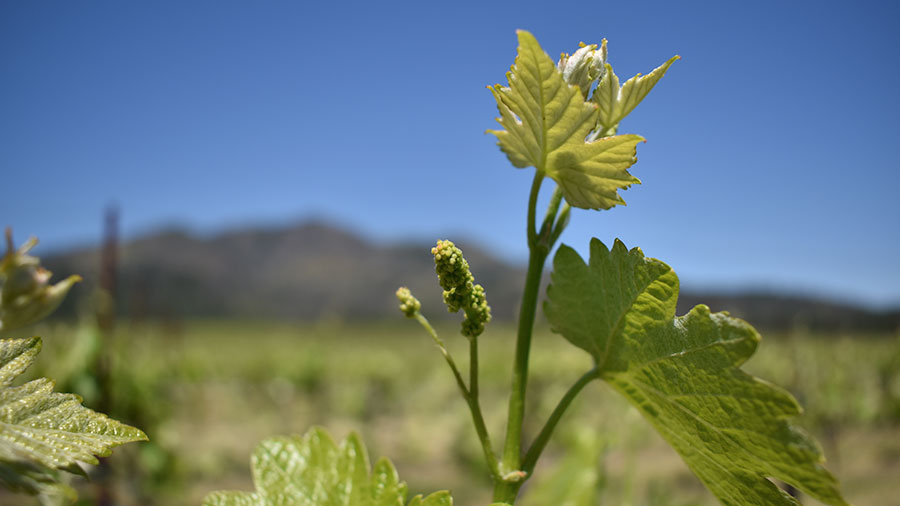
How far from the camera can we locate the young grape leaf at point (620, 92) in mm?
601

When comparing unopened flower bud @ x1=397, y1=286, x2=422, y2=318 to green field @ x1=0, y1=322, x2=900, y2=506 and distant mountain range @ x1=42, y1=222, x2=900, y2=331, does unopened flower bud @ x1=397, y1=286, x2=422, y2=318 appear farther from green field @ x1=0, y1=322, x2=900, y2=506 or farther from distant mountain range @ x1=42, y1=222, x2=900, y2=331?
distant mountain range @ x1=42, y1=222, x2=900, y2=331

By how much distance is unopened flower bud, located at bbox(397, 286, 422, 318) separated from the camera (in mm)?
585

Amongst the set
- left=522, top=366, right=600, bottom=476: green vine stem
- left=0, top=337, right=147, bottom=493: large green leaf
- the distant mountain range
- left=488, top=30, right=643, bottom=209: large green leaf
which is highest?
left=488, top=30, right=643, bottom=209: large green leaf

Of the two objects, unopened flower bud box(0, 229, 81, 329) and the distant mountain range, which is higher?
unopened flower bud box(0, 229, 81, 329)

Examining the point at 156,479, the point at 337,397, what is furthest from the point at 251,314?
the point at 156,479

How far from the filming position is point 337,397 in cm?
1045

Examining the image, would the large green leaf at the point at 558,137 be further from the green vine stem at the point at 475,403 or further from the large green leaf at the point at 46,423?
the large green leaf at the point at 46,423

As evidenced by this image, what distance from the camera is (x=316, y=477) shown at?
26.9 inches

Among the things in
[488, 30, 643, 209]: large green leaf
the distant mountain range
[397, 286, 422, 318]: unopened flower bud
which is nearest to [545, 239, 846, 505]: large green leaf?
[488, 30, 643, 209]: large green leaf

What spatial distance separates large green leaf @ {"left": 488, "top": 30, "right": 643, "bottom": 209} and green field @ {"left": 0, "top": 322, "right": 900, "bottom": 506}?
2.67 ft

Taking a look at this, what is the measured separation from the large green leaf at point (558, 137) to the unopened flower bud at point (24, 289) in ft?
1.37

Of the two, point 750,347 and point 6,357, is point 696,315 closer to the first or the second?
point 750,347

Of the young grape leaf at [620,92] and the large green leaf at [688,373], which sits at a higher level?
the young grape leaf at [620,92]

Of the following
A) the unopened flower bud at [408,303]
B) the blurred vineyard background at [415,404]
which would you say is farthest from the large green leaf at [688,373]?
the blurred vineyard background at [415,404]
